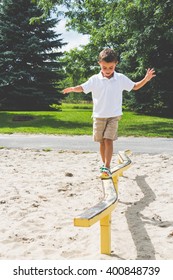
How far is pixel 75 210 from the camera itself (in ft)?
16.9

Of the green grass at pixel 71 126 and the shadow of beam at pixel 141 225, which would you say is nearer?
the shadow of beam at pixel 141 225

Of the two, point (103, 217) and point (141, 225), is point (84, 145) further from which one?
point (103, 217)

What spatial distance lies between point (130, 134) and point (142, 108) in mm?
14123

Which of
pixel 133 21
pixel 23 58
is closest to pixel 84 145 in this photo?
pixel 133 21

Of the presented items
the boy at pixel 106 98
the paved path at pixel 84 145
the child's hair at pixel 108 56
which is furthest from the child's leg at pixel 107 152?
the paved path at pixel 84 145

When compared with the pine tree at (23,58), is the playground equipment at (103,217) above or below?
below

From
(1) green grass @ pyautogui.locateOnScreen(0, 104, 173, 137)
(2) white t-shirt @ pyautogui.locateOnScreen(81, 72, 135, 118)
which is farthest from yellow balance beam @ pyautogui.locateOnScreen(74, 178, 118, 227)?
(1) green grass @ pyautogui.locateOnScreen(0, 104, 173, 137)

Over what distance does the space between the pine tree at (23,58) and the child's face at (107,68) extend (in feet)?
83.5

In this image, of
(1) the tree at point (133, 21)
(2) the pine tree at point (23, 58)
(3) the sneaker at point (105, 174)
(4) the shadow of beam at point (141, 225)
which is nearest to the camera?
(4) the shadow of beam at point (141, 225)

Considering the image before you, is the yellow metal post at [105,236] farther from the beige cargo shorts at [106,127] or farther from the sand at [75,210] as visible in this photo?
the beige cargo shorts at [106,127]

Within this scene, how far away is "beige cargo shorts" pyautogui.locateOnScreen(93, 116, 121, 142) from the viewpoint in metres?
5.34

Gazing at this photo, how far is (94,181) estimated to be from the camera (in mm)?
6895

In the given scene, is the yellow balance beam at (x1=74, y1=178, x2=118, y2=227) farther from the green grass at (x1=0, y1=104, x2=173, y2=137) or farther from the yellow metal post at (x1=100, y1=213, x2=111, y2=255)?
the green grass at (x1=0, y1=104, x2=173, y2=137)

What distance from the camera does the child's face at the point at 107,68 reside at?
487 cm
